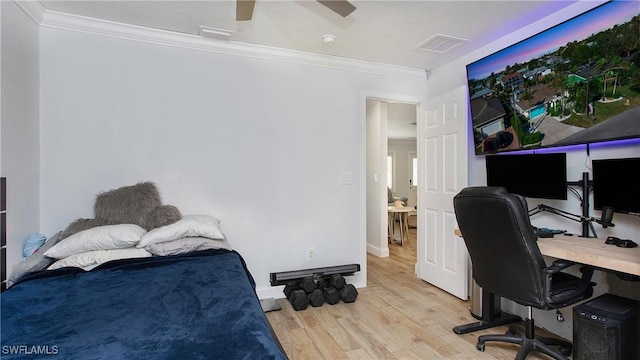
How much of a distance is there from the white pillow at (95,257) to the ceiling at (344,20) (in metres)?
1.78

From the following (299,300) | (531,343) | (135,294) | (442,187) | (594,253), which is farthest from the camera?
(442,187)

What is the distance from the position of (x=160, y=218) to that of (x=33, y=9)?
1.76 m

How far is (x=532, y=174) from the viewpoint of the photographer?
2.48 metres

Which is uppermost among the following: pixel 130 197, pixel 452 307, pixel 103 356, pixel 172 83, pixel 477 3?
pixel 477 3

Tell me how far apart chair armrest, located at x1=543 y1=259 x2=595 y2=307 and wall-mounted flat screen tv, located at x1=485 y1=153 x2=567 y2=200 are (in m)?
0.57

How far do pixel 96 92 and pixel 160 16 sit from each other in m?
0.82

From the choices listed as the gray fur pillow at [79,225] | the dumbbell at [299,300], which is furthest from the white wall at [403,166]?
the gray fur pillow at [79,225]

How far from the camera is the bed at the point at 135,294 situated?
3.59ft

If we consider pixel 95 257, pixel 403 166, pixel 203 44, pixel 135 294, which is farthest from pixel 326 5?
pixel 403 166

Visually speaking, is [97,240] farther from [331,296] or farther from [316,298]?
[331,296]

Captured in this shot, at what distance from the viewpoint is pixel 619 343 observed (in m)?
1.72

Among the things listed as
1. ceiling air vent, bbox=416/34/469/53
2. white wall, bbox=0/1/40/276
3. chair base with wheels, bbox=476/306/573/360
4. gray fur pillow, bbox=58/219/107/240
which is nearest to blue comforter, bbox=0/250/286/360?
gray fur pillow, bbox=58/219/107/240

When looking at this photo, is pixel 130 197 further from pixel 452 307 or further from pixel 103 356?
pixel 452 307

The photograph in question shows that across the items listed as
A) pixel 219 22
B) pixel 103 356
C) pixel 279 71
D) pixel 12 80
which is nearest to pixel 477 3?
pixel 279 71
